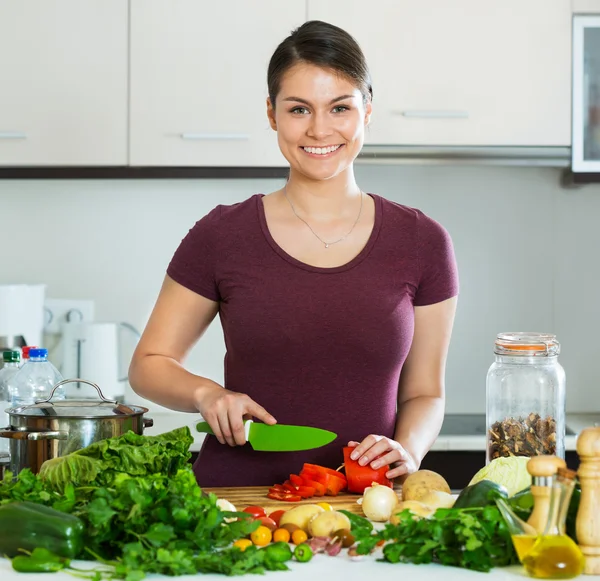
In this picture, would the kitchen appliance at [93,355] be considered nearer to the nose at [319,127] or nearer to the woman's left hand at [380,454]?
the nose at [319,127]

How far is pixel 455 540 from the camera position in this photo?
1.08m

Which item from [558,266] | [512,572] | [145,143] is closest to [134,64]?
[145,143]

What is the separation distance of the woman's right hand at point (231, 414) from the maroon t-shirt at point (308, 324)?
17cm

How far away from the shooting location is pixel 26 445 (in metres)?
1.38

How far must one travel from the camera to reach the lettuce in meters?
1.21

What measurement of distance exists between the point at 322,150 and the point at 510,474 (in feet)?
2.13

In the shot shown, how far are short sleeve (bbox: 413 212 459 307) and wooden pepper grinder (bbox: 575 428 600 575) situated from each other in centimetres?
66

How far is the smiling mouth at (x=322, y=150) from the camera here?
1.65 meters

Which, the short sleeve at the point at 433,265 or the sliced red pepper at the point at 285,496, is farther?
the short sleeve at the point at 433,265

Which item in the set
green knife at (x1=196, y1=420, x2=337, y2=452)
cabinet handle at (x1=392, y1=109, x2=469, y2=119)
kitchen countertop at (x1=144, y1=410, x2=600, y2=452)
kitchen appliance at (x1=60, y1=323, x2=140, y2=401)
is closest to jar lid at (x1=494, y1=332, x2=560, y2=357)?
green knife at (x1=196, y1=420, x2=337, y2=452)

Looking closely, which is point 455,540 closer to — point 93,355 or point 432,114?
point 432,114

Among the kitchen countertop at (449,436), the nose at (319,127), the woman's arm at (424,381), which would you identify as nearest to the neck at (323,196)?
the nose at (319,127)

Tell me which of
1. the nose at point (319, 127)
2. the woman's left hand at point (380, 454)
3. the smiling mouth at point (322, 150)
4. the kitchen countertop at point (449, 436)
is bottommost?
the kitchen countertop at point (449, 436)

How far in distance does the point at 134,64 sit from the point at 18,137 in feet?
1.28
